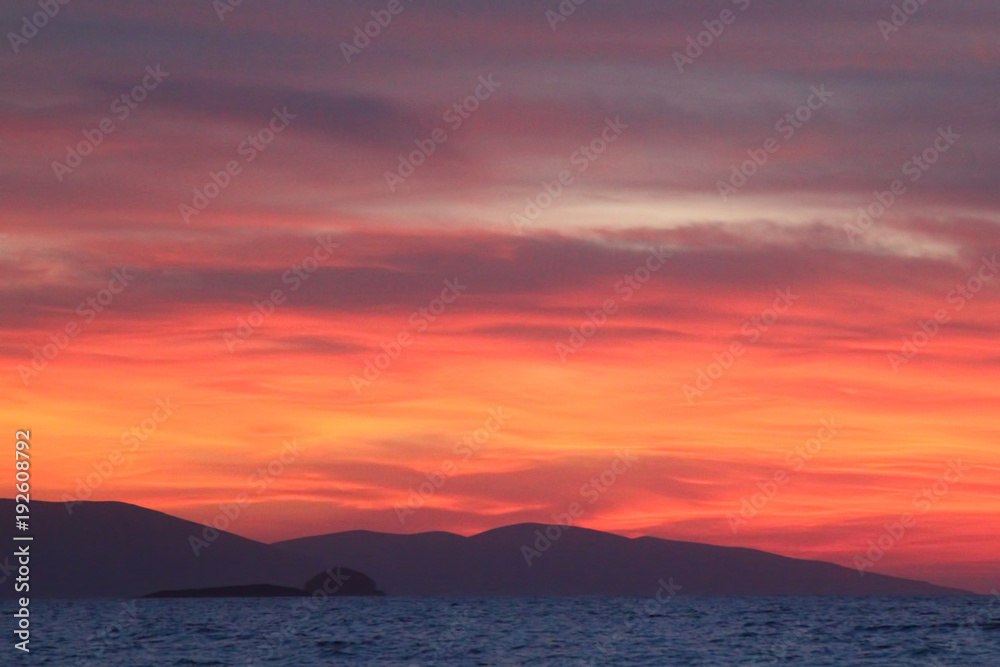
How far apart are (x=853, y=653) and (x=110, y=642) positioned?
4989 cm

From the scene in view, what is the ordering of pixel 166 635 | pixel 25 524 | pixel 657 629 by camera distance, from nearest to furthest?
pixel 25 524
pixel 166 635
pixel 657 629

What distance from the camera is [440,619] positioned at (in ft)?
383

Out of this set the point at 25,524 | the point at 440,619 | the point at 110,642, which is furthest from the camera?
the point at 440,619

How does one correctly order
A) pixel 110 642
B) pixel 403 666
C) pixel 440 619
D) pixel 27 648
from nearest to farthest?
pixel 403 666, pixel 27 648, pixel 110 642, pixel 440 619

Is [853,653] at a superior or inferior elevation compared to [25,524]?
inferior

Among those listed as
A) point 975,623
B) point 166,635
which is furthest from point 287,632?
point 975,623

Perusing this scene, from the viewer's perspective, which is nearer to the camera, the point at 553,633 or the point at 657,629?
the point at 553,633

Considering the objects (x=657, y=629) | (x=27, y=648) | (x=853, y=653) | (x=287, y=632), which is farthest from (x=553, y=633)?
(x=27, y=648)

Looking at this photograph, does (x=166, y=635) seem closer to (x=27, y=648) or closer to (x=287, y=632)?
(x=287, y=632)

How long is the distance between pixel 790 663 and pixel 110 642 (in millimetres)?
46953

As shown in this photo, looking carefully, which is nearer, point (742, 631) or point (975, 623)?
point (742, 631)

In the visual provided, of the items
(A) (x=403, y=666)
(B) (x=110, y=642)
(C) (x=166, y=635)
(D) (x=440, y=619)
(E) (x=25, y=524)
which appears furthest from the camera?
(D) (x=440, y=619)

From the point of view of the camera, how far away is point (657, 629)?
97312 millimetres

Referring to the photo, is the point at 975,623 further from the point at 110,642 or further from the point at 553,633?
the point at 110,642
